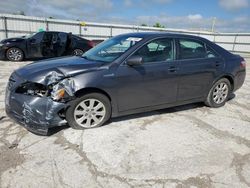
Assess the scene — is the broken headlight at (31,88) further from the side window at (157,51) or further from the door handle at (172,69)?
the door handle at (172,69)

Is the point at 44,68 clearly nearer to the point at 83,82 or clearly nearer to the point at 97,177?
the point at 83,82

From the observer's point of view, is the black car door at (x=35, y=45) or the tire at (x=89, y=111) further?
the black car door at (x=35, y=45)

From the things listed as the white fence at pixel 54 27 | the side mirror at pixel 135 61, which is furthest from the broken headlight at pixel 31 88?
the white fence at pixel 54 27

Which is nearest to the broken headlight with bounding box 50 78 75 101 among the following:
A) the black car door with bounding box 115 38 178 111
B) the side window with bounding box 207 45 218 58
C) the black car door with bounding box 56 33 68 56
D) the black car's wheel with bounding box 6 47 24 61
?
the black car door with bounding box 115 38 178 111

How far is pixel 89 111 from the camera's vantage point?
11.7 ft

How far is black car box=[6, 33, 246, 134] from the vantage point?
3.31 metres

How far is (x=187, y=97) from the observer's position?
Result: 14.6 feet

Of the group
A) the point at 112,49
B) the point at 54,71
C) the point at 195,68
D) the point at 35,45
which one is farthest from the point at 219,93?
the point at 35,45

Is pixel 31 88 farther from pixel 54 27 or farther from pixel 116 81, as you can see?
pixel 54 27

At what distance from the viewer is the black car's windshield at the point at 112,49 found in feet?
12.5

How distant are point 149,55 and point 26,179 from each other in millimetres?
2622

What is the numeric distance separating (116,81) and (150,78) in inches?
24.9

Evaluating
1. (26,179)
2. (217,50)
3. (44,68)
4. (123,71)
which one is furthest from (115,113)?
(217,50)

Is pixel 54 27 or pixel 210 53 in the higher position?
pixel 54 27
